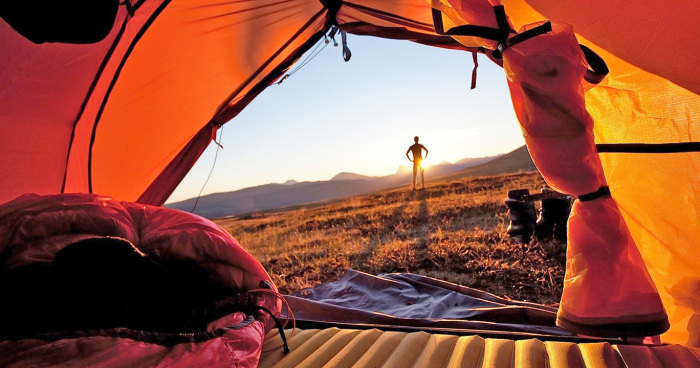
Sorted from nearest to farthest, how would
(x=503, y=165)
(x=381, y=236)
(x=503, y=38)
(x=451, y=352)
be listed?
(x=451, y=352) < (x=503, y=38) < (x=381, y=236) < (x=503, y=165)

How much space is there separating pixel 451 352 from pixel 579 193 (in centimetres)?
85

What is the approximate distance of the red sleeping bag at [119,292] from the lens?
4.37 ft

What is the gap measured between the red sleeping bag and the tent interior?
0.16m

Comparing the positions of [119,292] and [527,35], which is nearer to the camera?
[119,292]

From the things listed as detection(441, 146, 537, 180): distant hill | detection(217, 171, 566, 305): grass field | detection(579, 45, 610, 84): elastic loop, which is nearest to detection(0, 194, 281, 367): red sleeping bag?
detection(579, 45, 610, 84): elastic loop

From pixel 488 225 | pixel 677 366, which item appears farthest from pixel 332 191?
pixel 677 366

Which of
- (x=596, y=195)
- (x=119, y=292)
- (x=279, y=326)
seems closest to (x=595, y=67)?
(x=596, y=195)

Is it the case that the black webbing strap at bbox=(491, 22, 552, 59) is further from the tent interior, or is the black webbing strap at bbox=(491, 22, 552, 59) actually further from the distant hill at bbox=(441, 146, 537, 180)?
the distant hill at bbox=(441, 146, 537, 180)

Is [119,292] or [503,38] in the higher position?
[503,38]

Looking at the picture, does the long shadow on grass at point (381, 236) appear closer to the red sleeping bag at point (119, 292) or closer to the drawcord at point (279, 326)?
the drawcord at point (279, 326)

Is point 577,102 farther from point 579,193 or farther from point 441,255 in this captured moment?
point 441,255

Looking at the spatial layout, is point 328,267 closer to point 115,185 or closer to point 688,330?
point 115,185

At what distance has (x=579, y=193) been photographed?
1.84 m

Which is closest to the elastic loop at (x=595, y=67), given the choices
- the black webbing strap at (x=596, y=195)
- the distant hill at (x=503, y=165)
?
the black webbing strap at (x=596, y=195)
